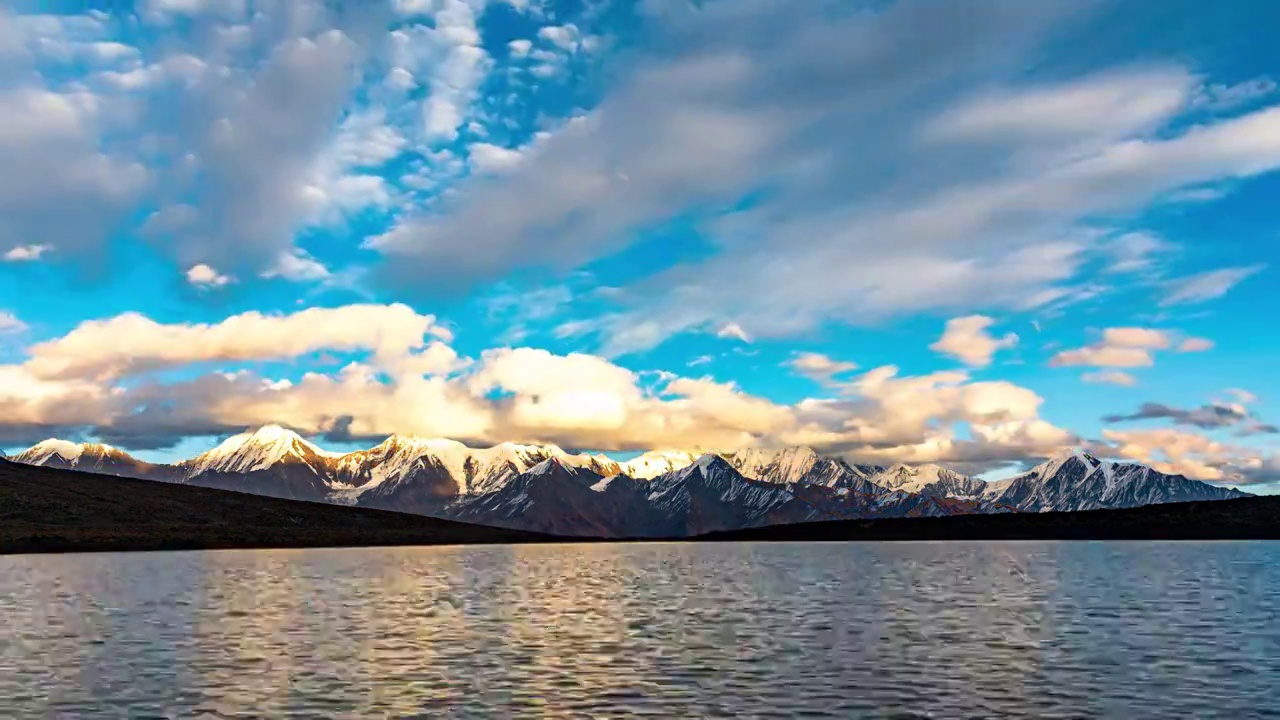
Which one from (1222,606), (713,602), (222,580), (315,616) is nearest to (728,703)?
(315,616)

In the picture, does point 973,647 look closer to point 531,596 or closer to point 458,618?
point 458,618

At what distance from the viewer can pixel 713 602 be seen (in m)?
93.4

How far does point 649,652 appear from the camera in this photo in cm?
5644

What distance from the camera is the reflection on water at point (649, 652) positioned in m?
40.9

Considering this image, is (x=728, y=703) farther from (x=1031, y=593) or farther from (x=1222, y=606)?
(x=1031, y=593)

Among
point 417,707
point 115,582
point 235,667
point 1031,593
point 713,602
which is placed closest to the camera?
point 417,707

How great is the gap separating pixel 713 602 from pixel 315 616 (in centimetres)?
3348

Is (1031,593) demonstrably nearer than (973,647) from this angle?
No

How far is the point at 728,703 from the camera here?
40.7 m

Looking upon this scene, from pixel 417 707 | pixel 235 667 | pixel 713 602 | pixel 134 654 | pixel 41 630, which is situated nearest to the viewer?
pixel 417 707

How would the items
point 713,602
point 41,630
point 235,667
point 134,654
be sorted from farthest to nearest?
1. point 713,602
2. point 41,630
3. point 134,654
4. point 235,667

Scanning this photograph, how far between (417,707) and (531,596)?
63.1m

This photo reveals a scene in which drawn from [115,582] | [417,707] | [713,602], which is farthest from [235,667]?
[115,582]

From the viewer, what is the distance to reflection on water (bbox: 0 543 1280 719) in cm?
4091
